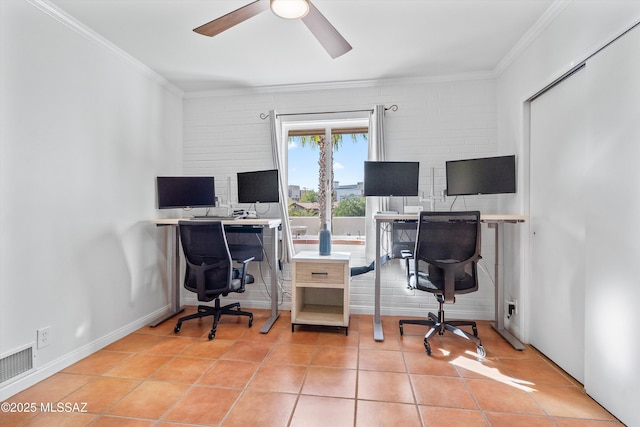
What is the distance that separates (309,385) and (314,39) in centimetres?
259

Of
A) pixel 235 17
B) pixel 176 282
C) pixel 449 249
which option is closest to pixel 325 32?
pixel 235 17

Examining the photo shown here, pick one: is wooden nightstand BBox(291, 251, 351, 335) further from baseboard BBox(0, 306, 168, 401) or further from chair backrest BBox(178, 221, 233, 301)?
baseboard BBox(0, 306, 168, 401)

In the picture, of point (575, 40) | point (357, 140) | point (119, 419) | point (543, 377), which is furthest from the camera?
point (357, 140)

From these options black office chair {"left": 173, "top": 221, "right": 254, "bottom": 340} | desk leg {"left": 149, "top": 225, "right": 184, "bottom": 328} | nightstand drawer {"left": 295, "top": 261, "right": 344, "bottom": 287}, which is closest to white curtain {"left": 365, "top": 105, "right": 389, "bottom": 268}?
nightstand drawer {"left": 295, "top": 261, "right": 344, "bottom": 287}

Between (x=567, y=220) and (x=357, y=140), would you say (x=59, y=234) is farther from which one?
(x=567, y=220)

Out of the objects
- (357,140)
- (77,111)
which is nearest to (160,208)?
(77,111)

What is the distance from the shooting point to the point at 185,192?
10.4ft

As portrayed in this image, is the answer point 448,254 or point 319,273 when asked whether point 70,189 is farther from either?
point 448,254

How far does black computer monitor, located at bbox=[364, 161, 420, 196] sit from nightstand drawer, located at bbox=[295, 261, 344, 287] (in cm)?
80

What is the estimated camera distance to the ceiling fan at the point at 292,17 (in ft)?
5.38

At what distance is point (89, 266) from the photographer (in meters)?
2.35

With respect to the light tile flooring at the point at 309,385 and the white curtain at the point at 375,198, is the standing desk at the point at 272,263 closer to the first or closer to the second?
the light tile flooring at the point at 309,385

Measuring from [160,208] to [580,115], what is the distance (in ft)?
11.6

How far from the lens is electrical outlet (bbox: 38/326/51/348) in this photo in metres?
1.99
